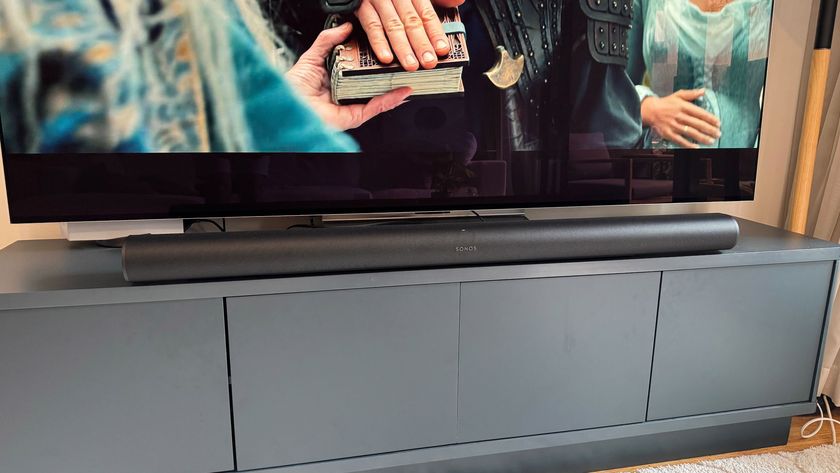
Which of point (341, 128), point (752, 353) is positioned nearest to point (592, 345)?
point (752, 353)

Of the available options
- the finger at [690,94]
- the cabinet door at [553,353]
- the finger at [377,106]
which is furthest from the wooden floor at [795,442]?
the finger at [377,106]

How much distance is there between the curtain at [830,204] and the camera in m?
1.81

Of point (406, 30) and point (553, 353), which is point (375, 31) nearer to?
point (406, 30)

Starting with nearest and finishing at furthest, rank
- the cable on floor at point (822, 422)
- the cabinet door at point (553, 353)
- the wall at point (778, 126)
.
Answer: the cabinet door at point (553, 353)
the cable on floor at point (822, 422)
the wall at point (778, 126)

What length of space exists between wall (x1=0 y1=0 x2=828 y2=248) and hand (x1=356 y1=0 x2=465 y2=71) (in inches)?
25.1

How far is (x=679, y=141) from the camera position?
1.67 metres

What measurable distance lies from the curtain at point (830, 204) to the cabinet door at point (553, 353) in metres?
0.80

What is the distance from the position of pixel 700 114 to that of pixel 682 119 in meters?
0.07

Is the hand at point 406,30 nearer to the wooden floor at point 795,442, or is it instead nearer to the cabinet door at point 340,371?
Result: the cabinet door at point 340,371

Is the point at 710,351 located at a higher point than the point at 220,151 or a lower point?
lower

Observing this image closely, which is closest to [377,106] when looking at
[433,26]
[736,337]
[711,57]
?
[433,26]

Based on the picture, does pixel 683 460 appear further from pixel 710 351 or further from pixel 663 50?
pixel 663 50

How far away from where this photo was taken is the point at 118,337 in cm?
118

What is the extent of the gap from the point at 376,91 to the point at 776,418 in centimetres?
149
